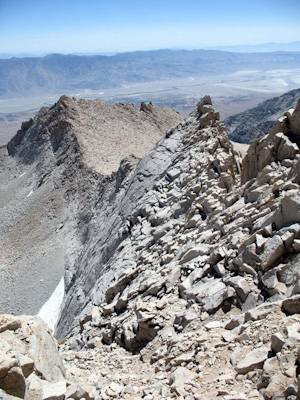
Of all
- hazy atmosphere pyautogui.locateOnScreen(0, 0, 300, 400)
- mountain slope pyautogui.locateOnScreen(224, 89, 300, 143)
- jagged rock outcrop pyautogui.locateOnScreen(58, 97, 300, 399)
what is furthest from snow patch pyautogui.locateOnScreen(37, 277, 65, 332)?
mountain slope pyautogui.locateOnScreen(224, 89, 300, 143)

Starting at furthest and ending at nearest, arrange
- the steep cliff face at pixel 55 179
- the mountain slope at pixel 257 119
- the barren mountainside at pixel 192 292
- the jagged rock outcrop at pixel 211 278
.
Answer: the mountain slope at pixel 257 119 → the steep cliff face at pixel 55 179 → the jagged rock outcrop at pixel 211 278 → the barren mountainside at pixel 192 292

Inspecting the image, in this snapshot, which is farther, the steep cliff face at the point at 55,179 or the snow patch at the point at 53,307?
the steep cliff face at the point at 55,179

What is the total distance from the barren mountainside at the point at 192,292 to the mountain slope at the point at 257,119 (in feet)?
257

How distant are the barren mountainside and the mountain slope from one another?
78265mm

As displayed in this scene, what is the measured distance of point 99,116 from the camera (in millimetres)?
58188

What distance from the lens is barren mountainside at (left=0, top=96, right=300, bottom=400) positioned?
7414 millimetres

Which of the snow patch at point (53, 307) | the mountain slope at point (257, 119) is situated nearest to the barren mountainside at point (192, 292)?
the snow patch at point (53, 307)

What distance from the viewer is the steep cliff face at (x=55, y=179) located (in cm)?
3206

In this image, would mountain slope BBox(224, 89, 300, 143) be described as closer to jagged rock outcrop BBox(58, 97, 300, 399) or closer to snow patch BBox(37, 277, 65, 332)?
snow patch BBox(37, 277, 65, 332)

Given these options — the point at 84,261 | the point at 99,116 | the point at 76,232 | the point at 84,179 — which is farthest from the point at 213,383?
the point at 99,116

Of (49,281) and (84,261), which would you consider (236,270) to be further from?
(49,281)

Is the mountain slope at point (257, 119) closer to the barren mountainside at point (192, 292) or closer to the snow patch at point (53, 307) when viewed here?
the snow patch at point (53, 307)

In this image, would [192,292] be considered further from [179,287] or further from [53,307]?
[53,307]

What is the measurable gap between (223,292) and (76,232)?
2592cm
